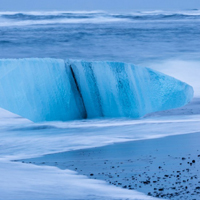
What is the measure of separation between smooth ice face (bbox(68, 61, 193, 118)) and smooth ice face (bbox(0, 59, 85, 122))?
0.14m

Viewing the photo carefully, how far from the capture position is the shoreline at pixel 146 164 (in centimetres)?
284

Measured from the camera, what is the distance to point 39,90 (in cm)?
521

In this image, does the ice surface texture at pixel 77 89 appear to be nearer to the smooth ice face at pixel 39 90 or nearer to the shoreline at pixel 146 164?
the smooth ice face at pixel 39 90

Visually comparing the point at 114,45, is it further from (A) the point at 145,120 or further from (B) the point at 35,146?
(B) the point at 35,146

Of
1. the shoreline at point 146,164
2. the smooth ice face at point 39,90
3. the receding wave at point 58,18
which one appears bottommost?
the shoreline at point 146,164

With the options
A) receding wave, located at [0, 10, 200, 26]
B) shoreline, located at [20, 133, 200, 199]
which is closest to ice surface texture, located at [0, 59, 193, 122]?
shoreline, located at [20, 133, 200, 199]

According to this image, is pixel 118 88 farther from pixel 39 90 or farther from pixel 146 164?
pixel 146 164

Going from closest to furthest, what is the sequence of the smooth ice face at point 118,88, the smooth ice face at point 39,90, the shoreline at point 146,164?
1. the shoreline at point 146,164
2. the smooth ice face at point 39,90
3. the smooth ice face at point 118,88

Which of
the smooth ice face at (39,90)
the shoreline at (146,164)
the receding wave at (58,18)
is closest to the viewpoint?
the shoreline at (146,164)

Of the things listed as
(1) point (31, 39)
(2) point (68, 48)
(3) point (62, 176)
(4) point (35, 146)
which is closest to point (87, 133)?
→ (4) point (35, 146)

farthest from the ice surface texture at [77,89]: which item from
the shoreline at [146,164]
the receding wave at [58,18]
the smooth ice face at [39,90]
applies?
the receding wave at [58,18]

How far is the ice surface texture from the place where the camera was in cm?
514

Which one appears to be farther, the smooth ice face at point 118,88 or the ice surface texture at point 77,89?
the smooth ice face at point 118,88

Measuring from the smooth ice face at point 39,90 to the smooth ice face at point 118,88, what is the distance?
0.14 m
